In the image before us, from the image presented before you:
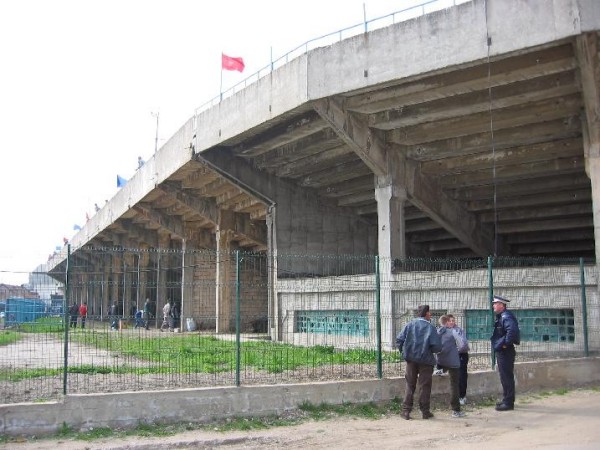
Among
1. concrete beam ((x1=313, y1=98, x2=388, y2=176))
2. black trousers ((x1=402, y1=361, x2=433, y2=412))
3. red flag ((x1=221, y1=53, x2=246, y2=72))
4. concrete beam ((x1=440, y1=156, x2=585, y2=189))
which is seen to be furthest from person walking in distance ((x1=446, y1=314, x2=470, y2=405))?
red flag ((x1=221, y1=53, x2=246, y2=72))

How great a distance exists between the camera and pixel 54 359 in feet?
35.6

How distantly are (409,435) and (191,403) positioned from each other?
9.87 ft

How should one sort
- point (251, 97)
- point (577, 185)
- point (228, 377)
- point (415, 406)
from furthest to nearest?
point (577, 185), point (251, 97), point (228, 377), point (415, 406)

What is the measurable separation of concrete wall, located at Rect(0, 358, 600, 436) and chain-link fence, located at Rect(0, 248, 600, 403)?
0.40 m

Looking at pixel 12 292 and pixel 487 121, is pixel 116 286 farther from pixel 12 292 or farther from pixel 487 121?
pixel 487 121

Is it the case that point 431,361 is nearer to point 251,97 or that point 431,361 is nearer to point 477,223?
point 251,97

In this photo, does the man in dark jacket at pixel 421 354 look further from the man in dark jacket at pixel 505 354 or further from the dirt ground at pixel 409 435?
the man in dark jacket at pixel 505 354

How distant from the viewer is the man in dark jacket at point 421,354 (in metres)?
8.92

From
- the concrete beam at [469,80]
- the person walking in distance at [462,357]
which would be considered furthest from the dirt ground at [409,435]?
the concrete beam at [469,80]

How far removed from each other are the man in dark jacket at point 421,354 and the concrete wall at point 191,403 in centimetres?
87

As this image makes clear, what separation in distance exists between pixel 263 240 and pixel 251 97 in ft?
37.2

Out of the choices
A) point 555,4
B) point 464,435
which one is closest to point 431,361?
point 464,435

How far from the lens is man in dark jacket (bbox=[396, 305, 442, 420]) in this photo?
892 centimetres

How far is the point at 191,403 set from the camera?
341 inches
